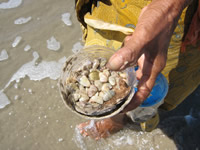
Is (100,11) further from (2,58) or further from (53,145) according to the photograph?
(2,58)

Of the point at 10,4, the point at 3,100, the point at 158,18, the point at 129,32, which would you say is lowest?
the point at 3,100

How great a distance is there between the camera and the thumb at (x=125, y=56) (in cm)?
77

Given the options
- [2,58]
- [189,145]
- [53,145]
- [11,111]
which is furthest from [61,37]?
[189,145]

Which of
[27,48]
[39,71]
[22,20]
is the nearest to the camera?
[39,71]

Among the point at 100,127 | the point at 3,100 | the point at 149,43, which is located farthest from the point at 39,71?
the point at 149,43

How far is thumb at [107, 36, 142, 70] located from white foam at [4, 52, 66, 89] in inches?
64.9

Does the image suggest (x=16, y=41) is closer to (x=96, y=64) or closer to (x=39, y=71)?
(x=39, y=71)

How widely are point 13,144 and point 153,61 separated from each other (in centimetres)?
171

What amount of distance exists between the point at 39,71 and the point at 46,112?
22.9 inches

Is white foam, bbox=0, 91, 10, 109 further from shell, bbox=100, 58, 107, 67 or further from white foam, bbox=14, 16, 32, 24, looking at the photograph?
shell, bbox=100, 58, 107, 67

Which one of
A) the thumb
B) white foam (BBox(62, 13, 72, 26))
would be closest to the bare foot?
the thumb

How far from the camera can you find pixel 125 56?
771 millimetres

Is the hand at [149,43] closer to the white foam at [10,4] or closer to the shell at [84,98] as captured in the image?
the shell at [84,98]

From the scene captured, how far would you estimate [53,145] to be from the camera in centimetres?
192
